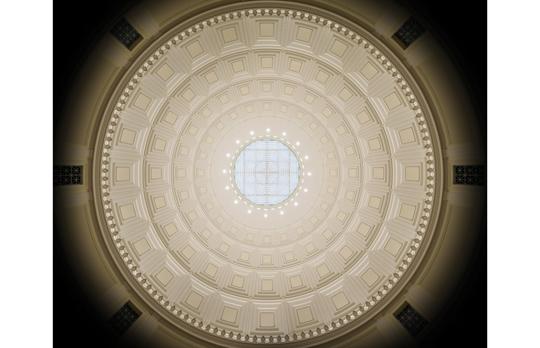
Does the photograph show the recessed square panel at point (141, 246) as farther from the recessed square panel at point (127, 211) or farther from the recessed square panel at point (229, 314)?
the recessed square panel at point (229, 314)

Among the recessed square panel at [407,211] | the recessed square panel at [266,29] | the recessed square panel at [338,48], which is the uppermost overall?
the recessed square panel at [266,29]

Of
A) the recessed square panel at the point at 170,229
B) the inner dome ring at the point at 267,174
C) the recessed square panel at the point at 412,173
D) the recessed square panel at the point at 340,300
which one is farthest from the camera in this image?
the inner dome ring at the point at 267,174

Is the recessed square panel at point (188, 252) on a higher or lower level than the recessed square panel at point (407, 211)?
lower

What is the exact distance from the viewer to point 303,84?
20.5 meters

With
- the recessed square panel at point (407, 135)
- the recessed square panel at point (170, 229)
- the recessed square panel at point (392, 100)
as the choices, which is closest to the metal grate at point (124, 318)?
the recessed square panel at point (170, 229)

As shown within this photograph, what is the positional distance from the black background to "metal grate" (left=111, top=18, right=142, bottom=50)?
34cm

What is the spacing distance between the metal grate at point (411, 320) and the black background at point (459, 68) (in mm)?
332

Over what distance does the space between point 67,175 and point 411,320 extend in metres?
15.4

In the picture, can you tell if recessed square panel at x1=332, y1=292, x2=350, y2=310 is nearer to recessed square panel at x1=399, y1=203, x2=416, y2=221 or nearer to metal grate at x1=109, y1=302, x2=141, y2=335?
recessed square panel at x1=399, y1=203, x2=416, y2=221

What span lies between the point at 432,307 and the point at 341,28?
1205 cm

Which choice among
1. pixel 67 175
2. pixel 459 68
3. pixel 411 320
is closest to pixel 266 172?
pixel 411 320

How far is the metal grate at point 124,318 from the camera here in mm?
16797

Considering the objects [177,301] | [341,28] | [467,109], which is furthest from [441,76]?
[177,301]

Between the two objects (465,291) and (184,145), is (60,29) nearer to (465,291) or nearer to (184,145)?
(184,145)
